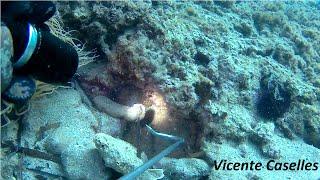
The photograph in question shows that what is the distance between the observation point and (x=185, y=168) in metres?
3.20

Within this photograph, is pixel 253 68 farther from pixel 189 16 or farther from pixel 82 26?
pixel 82 26

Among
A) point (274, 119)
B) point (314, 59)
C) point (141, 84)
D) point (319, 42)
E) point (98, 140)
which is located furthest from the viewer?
point (319, 42)

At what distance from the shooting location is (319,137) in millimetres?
4367

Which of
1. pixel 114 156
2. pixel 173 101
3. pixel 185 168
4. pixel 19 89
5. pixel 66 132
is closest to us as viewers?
pixel 19 89

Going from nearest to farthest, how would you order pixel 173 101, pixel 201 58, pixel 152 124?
pixel 173 101, pixel 152 124, pixel 201 58

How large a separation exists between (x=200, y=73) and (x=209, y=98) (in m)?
0.31

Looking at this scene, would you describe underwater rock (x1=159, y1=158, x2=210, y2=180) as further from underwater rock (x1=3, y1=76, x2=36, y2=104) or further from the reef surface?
underwater rock (x1=3, y1=76, x2=36, y2=104)

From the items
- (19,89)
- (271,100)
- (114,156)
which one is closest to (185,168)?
(114,156)

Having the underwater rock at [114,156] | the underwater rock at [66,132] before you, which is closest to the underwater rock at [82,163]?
the underwater rock at [66,132]

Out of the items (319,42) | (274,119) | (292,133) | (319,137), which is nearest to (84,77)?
(274,119)

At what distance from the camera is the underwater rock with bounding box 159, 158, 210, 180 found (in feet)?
10.5

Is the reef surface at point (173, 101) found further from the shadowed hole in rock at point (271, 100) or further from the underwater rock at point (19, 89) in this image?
the underwater rock at point (19, 89)

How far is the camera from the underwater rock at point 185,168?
10.5ft

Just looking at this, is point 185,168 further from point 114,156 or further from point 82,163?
point 82,163
